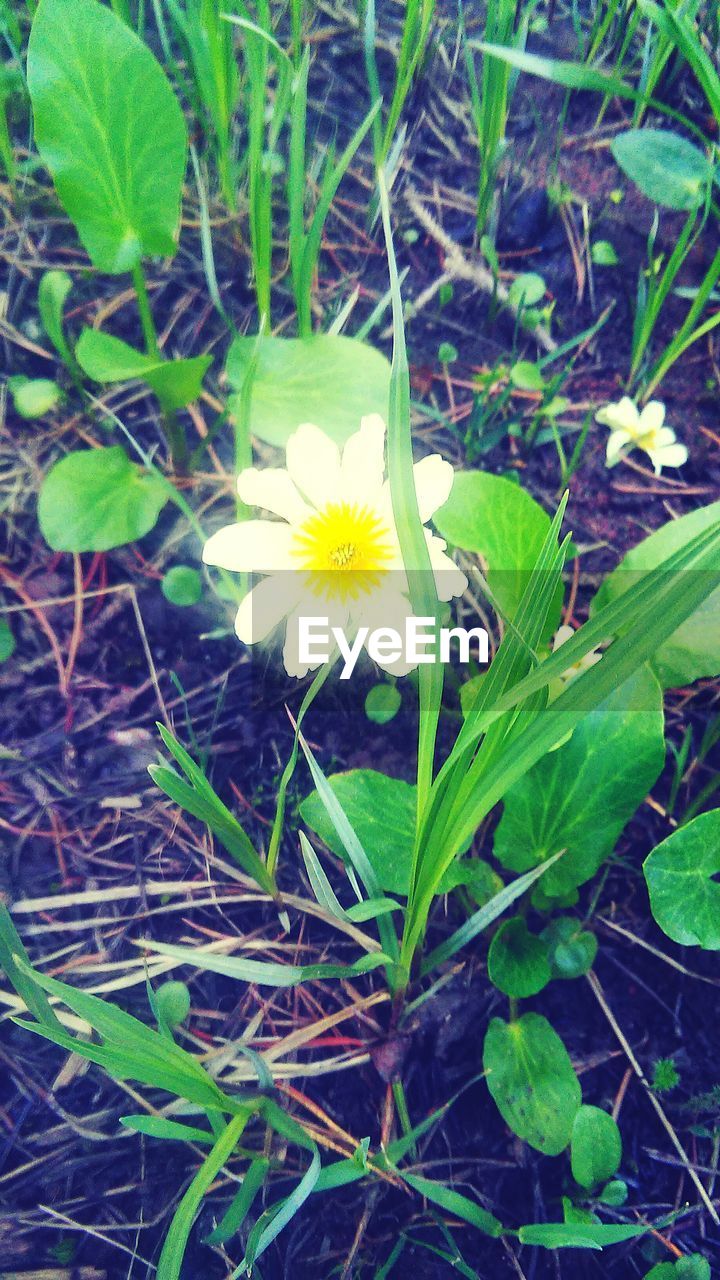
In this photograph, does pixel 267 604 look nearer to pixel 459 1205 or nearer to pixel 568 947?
pixel 568 947

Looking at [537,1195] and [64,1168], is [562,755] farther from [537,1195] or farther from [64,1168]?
[64,1168]

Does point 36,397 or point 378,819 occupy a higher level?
point 36,397

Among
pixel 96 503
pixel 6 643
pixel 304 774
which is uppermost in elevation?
pixel 96 503

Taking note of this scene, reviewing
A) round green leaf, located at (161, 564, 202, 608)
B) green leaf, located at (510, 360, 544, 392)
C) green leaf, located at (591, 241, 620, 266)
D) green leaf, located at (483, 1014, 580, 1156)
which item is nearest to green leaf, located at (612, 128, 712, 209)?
green leaf, located at (591, 241, 620, 266)

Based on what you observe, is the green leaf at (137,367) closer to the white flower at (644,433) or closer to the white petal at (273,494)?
the white petal at (273,494)

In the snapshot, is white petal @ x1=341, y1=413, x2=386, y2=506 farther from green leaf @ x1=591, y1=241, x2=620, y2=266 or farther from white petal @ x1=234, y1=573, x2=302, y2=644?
green leaf @ x1=591, y1=241, x2=620, y2=266

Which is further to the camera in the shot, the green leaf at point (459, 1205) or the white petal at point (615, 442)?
the white petal at point (615, 442)

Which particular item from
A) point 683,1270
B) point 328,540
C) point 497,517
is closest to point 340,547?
point 328,540

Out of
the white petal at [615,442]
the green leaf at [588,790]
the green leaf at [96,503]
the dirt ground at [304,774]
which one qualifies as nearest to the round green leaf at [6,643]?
the dirt ground at [304,774]
